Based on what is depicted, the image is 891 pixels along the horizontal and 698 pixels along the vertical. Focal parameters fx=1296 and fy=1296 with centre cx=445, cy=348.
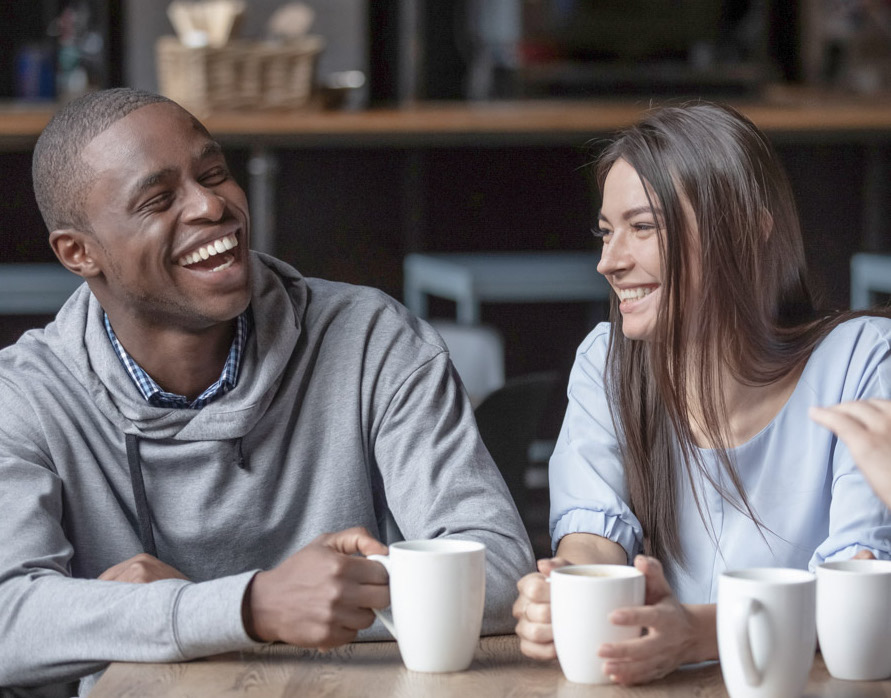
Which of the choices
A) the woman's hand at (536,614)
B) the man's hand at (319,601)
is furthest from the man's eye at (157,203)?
the woman's hand at (536,614)

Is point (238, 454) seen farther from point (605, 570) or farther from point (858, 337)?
point (858, 337)

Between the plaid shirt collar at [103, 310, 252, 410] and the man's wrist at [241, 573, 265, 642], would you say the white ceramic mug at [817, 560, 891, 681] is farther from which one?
the plaid shirt collar at [103, 310, 252, 410]

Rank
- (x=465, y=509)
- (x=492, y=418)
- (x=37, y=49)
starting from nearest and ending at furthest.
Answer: (x=465, y=509)
(x=492, y=418)
(x=37, y=49)

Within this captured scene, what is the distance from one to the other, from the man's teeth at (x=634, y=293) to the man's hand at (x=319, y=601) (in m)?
0.51

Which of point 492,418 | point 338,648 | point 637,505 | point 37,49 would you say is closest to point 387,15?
point 37,49

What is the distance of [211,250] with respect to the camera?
1.41 m

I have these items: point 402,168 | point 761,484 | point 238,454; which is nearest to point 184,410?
point 238,454

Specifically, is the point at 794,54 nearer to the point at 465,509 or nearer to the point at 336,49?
the point at 336,49

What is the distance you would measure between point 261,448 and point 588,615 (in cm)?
54

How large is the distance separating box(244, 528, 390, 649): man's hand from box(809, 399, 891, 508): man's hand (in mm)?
394

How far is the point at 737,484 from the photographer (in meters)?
1.46

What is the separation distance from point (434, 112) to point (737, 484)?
225cm

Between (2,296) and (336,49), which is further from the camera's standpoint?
(336,49)

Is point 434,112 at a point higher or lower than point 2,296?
higher
